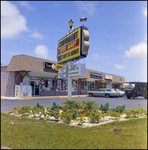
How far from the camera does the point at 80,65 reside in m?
10.2

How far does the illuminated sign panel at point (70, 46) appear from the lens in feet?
33.3

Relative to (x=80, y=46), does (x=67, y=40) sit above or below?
above

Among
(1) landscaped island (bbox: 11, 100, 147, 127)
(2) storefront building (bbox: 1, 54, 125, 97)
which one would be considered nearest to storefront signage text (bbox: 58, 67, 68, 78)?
(1) landscaped island (bbox: 11, 100, 147, 127)

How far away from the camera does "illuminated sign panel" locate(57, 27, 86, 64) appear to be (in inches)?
400

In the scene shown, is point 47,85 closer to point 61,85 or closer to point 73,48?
point 61,85

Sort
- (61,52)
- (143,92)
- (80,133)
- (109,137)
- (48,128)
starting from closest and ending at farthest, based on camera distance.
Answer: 1. (109,137)
2. (80,133)
3. (48,128)
4. (61,52)
5. (143,92)

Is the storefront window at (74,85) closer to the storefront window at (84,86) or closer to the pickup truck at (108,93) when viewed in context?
the storefront window at (84,86)

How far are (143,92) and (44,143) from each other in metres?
21.8

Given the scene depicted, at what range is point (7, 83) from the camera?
20500mm

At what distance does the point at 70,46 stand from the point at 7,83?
42.7ft

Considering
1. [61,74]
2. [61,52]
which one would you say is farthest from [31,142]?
[61,52]

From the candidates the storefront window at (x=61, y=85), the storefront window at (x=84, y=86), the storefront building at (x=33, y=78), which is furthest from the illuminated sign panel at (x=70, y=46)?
the storefront window at (x=84, y=86)

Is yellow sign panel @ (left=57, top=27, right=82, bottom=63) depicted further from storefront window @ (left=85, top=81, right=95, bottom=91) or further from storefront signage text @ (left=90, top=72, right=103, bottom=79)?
storefront window @ (left=85, top=81, right=95, bottom=91)

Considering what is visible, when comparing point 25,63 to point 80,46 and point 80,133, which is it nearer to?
point 80,46
